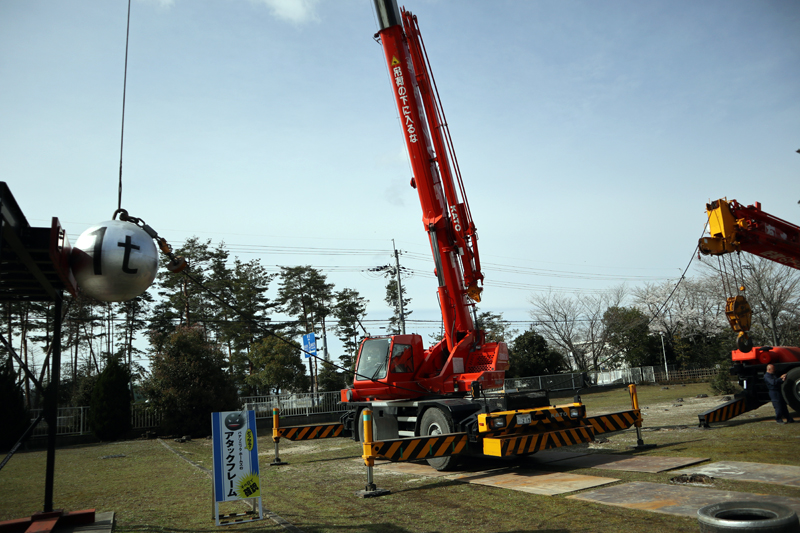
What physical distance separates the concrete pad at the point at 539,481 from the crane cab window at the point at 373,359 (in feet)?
11.3

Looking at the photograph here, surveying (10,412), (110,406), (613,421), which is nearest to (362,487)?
(613,421)

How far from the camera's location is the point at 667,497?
20.2 ft

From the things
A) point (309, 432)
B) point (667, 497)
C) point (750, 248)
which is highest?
point (750, 248)

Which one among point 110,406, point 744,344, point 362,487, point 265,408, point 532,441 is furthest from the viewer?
point 265,408

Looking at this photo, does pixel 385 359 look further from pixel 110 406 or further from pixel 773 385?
pixel 110 406

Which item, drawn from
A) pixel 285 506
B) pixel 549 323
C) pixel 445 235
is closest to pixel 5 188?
pixel 285 506

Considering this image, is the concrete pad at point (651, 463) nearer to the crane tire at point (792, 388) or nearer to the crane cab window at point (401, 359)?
the crane cab window at point (401, 359)

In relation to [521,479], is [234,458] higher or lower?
higher

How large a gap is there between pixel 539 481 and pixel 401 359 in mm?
4470

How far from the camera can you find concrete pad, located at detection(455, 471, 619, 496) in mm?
7176

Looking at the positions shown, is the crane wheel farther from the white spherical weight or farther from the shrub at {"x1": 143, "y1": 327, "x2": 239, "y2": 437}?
the shrub at {"x1": 143, "y1": 327, "x2": 239, "y2": 437}

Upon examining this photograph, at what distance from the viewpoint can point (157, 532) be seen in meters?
5.88

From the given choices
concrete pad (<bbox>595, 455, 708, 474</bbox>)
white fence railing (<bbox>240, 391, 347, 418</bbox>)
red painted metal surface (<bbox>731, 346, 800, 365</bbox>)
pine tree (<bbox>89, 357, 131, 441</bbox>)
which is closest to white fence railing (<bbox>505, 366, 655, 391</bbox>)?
white fence railing (<bbox>240, 391, 347, 418</bbox>)

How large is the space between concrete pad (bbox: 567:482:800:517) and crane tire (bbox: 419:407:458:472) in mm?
2981
